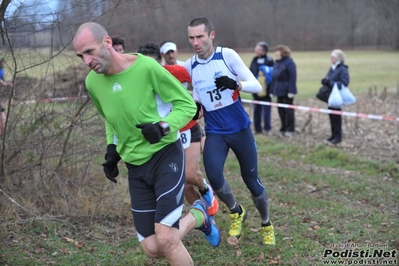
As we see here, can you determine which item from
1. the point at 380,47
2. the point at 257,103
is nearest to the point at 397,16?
the point at 380,47

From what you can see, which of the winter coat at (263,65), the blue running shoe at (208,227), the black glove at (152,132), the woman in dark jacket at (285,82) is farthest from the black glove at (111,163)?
the winter coat at (263,65)

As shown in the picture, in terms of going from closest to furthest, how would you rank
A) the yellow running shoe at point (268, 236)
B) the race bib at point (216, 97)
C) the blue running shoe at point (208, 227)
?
the blue running shoe at point (208, 227)
the race bib at point (216, 97)
the yellow running shoe at point (268, 236)

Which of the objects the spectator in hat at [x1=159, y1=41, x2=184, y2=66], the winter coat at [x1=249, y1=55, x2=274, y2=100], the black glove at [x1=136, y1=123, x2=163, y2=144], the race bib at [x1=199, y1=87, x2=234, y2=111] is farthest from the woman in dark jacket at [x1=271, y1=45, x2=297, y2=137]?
the black glove at [x1=136, y1=123, x2=163, y2=144]

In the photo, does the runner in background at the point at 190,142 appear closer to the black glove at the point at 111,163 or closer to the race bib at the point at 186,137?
the race bib at the point at 186,137

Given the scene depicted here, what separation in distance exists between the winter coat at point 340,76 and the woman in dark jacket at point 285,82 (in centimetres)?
103

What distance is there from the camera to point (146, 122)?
4.05 meters

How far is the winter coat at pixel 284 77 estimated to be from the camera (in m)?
12.5

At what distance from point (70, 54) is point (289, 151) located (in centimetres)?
561

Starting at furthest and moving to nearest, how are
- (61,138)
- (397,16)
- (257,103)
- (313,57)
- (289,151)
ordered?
(313,57)
(397,16)
(257,103)
(289,151)
(61,138)

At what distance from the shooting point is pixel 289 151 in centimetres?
1060

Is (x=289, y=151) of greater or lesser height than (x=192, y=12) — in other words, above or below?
below

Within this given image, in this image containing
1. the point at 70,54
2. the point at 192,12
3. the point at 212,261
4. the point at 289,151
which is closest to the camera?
the point at 212,261

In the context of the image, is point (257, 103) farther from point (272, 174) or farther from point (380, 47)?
point (380, 47)

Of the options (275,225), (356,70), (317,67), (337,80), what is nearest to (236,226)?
(275,225)
